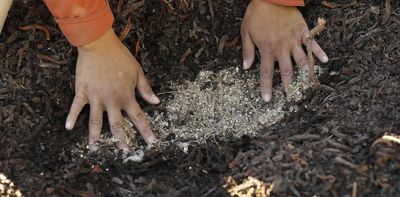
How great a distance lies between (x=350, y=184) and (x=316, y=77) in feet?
1.50

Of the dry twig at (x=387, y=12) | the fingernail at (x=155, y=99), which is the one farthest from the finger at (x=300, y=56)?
the fingernail at (x=155, y=99)

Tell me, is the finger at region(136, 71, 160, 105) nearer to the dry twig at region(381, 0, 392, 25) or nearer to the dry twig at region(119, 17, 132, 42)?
the dry twig at region(119, 17, 132, 42)

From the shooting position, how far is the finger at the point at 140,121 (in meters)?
1.89

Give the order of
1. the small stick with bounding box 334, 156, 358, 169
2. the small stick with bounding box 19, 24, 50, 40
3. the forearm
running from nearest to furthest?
the small stick with bounding box 334, 156, 358, 169 < the forearm < the small stick with bounding box 19, 24, 50, 40

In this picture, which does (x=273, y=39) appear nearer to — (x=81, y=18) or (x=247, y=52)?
(x=247, y=52)

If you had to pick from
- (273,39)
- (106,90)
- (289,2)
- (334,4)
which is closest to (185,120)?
(106,90)

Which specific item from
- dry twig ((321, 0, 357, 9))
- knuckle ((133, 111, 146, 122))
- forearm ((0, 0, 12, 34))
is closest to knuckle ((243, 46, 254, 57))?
dry twig ((321, 0, 357, 9))

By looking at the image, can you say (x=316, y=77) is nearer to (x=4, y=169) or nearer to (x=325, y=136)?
(x=325, y=136)

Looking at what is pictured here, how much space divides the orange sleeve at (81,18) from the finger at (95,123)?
0.17 meters

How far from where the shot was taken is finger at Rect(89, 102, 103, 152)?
1.89 metres

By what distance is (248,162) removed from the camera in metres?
1.66

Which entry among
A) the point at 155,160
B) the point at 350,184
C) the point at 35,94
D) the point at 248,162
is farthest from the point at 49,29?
the point at 350,184

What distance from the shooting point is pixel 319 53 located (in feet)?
6.32

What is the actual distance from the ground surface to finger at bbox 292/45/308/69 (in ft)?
0.22
